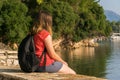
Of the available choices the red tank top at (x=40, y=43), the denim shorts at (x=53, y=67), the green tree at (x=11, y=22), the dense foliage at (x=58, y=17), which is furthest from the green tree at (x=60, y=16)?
the red tank top at (x=40, y=43)

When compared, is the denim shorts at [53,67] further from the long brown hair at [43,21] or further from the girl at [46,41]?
the long brown hair at [43,21]

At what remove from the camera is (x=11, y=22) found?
5653 centimetres

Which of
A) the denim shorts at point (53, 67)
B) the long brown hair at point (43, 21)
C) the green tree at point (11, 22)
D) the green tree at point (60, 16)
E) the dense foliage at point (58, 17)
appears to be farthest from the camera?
the green tree at point (60, 16)

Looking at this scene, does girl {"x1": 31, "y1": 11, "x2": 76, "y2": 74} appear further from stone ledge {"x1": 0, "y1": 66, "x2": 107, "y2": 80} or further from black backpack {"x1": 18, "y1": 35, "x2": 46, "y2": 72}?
stone ledge {"x1": 0, "y1": 66, "x2": 107, "y2": 80}

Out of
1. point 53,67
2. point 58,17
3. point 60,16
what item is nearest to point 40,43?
point 53,67

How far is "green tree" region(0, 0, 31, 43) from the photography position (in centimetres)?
5519

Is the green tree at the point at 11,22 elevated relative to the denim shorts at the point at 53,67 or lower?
elevated

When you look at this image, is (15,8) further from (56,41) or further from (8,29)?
(56,41)

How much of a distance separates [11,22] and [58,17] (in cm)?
1697

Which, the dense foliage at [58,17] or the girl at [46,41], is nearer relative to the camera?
the girl at [46,41]

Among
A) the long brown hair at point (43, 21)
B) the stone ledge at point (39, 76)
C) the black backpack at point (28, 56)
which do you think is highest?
the long brown hair at point (43, 21)

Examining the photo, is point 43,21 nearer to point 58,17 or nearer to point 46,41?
point 46,41

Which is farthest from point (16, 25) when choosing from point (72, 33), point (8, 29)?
point (72, 33)

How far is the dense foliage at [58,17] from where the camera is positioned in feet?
185
